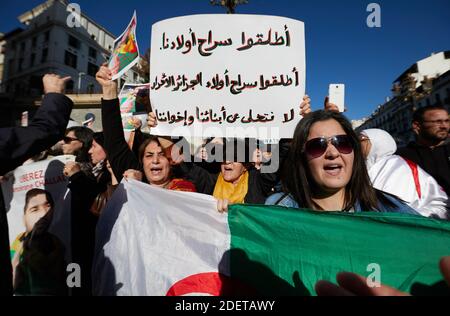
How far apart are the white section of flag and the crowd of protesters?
0.20 meters

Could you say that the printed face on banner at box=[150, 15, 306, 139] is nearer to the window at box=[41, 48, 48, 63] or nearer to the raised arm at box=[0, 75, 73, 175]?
the raised arm at box=[0, 75, 73, 175]

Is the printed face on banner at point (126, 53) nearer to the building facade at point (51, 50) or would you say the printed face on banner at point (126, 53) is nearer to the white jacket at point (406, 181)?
the white jacket at point (406, 181)

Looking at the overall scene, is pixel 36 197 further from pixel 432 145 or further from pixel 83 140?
pixel 432 145

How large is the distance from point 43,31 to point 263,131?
44827mm

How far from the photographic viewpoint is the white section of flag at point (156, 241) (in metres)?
1.65

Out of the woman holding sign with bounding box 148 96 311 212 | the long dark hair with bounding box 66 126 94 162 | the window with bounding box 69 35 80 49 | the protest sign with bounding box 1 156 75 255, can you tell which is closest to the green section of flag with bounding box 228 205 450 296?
the woman holding sign with bounding box 148 96 311 212

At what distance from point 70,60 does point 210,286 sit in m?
42.3

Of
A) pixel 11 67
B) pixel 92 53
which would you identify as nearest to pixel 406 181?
pixel 92 53

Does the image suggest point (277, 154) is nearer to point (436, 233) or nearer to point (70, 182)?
point (436, 233)

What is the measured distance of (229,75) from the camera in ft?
8.07

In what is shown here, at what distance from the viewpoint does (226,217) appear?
1.72 metres

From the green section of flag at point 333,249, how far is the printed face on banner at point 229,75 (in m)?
1.00

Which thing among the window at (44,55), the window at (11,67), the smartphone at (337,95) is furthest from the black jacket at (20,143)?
the window at (11,67)

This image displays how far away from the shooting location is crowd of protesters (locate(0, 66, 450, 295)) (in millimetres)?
1520
